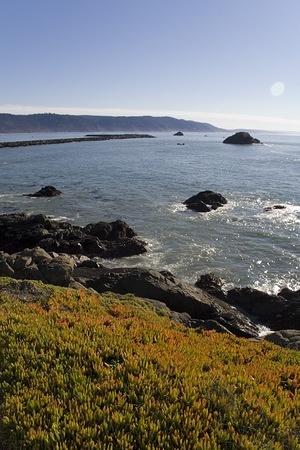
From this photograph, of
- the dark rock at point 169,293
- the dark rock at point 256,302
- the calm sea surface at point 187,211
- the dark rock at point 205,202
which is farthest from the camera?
the dark rock at point 205,202

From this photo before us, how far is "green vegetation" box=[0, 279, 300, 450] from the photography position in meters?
6.70

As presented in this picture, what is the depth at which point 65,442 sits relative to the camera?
21.0ft

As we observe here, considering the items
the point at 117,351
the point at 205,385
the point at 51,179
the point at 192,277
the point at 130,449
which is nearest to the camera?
the point at 130,449

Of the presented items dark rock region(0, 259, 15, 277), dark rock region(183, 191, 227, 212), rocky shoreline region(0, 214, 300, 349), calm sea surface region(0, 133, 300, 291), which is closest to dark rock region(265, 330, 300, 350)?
rocky shoreline region(0, 214, 300, 349)

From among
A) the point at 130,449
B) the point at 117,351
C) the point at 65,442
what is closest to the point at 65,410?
the point at 65,442

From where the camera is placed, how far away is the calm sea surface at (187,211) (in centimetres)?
3228

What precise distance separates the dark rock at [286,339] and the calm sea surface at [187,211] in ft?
32.1

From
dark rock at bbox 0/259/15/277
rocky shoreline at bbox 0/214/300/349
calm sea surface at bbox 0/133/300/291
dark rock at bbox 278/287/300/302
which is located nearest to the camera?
rocky shoreline at bbox 0/214/300/349

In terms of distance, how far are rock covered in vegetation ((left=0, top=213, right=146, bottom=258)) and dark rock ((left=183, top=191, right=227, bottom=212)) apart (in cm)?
1383

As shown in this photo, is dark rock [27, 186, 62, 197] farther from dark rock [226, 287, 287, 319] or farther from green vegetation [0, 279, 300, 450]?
green vegetation [0, 279, 300, 450]

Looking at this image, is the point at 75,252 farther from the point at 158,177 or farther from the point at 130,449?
the point at 158,177

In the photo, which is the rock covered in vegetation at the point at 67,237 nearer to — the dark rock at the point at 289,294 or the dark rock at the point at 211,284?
the dark rock at the point at 211,284

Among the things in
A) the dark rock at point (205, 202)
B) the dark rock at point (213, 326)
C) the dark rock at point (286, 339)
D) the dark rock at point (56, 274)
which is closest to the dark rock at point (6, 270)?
the dark rock at point (56, 274)

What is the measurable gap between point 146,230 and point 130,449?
35091 mm
